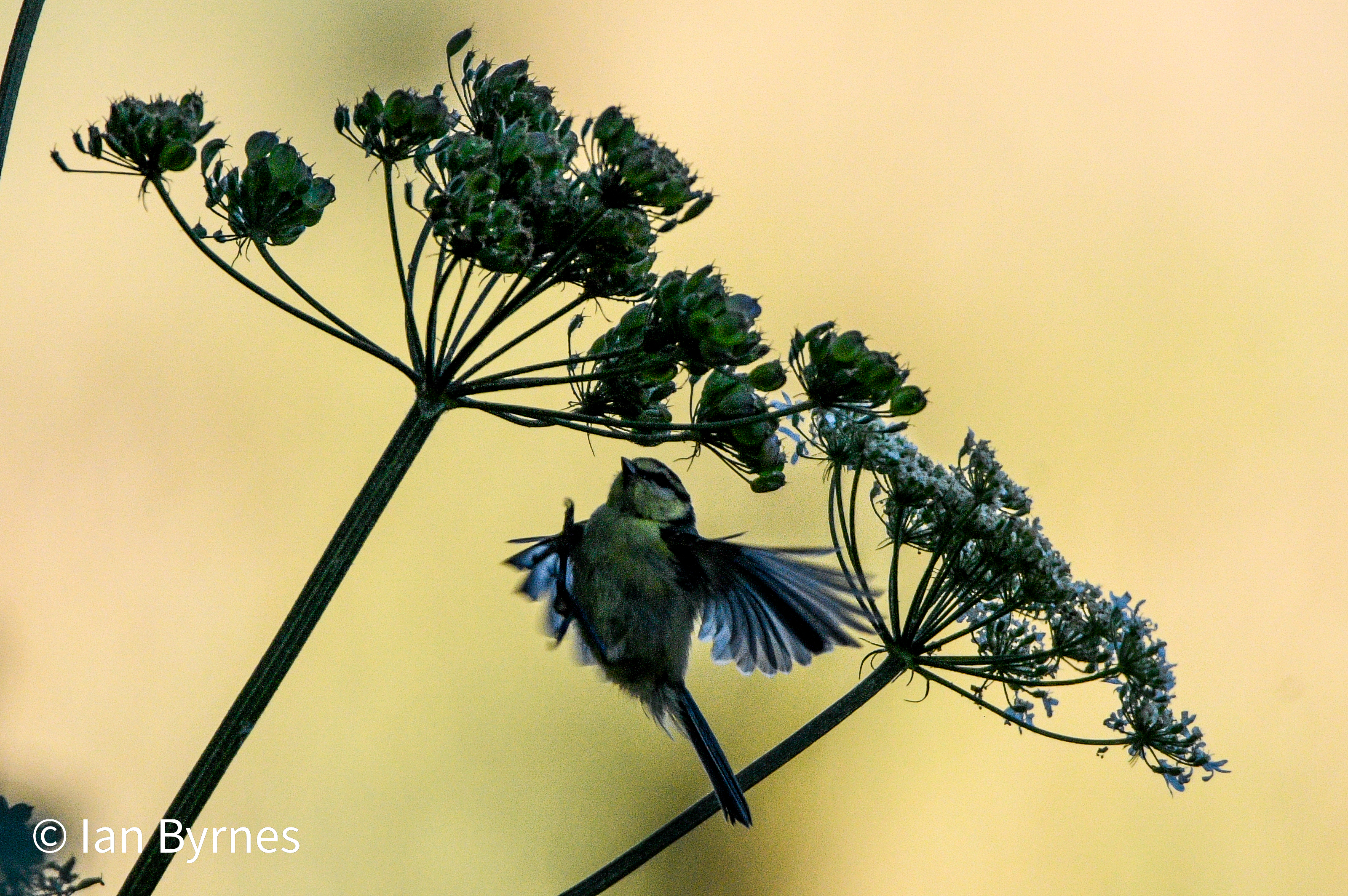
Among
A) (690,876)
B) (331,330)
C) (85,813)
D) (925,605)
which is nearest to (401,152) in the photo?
(331,330)

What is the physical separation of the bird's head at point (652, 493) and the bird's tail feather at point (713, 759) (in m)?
0.54

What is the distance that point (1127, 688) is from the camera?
367 cm

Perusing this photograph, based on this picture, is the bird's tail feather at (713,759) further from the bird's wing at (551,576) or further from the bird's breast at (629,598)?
the bird's wing at (551,576)

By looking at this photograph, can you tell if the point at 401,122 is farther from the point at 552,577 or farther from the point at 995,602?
the point at 995,602

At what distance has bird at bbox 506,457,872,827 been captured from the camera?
3717 mm

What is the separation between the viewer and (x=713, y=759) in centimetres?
332

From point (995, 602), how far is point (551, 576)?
1366 mm

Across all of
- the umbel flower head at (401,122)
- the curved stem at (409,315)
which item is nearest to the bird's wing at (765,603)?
the curved stem at (409,315)

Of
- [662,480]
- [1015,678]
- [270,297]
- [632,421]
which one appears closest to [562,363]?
[632,421]

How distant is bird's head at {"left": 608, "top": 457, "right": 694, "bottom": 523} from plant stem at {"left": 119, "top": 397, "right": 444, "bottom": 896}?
1.42 m

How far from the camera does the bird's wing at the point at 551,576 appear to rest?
3.71m

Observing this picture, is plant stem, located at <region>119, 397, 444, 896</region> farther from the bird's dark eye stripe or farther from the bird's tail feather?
the bird's dark eye stripe

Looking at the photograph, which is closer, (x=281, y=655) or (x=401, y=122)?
(x=281, y=655)

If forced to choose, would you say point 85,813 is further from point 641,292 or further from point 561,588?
point 561,588
